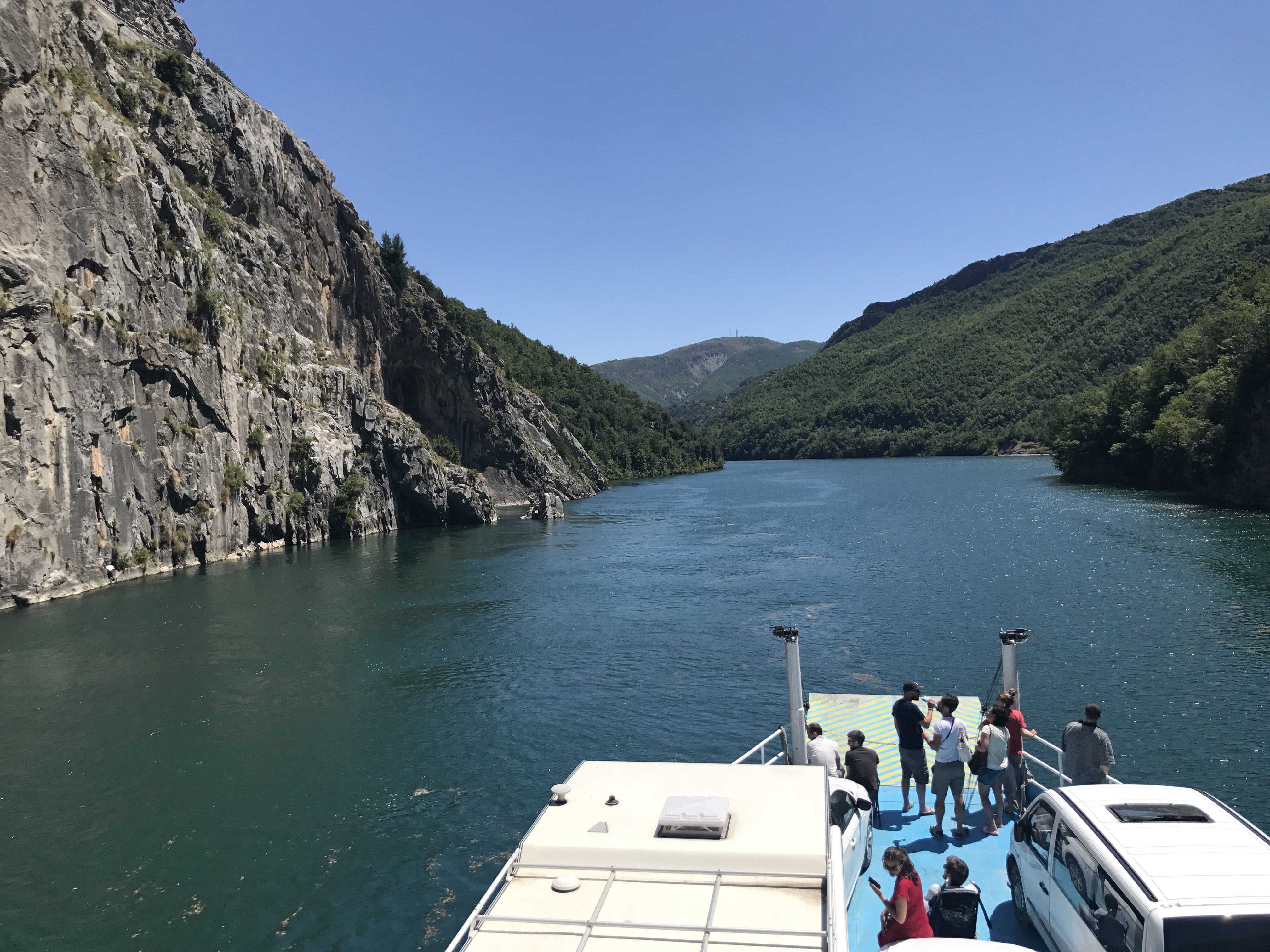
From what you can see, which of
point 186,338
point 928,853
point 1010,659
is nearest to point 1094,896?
point 928,853

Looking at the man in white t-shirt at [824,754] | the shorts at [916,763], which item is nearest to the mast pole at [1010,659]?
→ the shorts at [916,763]

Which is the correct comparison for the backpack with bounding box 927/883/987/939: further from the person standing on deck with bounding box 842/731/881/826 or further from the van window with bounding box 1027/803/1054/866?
the person standing on deck with bounding box 842/731/881/826

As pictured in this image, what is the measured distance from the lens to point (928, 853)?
12578mm

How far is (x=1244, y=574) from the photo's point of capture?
4116 cm

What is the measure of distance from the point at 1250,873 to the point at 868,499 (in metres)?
92.2

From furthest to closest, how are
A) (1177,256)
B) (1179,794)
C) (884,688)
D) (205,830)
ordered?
(1177,256)
(884,688)
(205,830)
(1179,794)

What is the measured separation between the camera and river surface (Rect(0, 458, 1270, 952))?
16219 millimetres

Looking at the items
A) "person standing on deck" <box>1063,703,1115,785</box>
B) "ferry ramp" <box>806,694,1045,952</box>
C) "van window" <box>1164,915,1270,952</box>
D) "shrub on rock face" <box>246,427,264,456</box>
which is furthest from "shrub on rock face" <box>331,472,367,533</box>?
"van window" <box>1164,915,1270,952</box>

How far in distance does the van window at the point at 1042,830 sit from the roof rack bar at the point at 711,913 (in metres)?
4.09

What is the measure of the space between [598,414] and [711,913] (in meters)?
170

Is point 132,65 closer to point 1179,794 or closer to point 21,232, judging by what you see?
point 21,232

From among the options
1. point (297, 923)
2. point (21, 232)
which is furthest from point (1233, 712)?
point (21, 232)

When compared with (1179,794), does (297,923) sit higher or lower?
lower

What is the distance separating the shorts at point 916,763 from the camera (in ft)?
44.6
